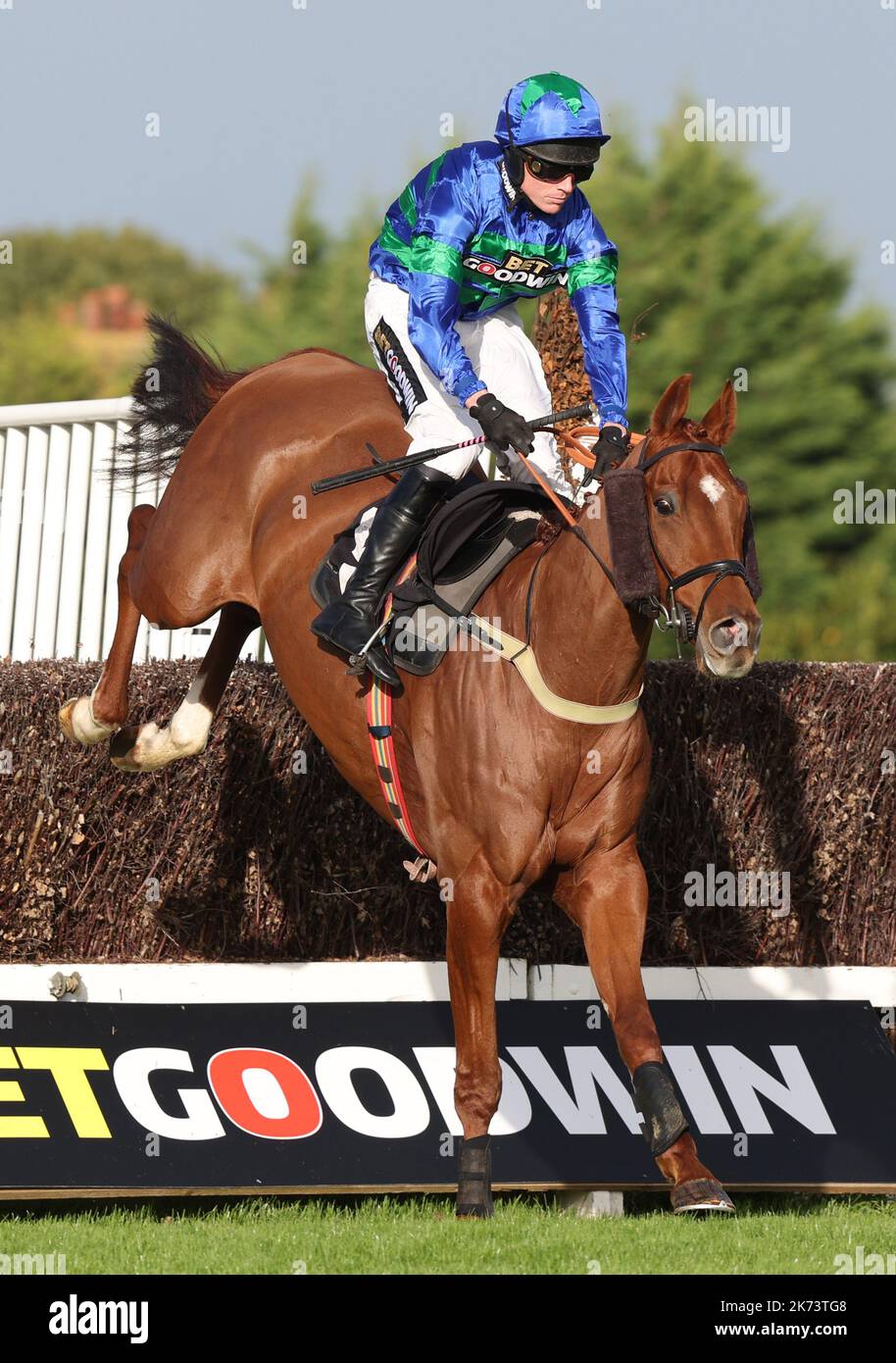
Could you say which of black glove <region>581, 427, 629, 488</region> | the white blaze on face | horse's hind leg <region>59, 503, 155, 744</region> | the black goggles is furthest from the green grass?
the black goggles

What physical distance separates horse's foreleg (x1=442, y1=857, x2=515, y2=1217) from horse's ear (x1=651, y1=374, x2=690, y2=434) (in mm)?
1224

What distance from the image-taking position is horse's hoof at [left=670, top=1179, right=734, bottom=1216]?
418 centimetres

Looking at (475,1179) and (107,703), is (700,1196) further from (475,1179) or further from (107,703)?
(107,703)

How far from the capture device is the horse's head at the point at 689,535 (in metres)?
4.13

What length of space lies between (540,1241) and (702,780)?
2.38 metres

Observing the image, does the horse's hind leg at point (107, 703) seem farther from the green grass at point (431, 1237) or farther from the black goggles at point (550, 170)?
the black goggles at point (550, 170)

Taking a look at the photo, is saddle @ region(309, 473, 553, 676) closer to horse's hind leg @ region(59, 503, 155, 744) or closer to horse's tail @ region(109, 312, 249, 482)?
horse's hind leg @ region(59, 503, 155, 744)

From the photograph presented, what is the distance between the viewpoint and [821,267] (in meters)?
28.7

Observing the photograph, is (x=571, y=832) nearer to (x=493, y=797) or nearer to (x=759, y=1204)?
(x=493, y=797)

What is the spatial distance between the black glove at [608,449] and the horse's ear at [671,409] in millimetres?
281

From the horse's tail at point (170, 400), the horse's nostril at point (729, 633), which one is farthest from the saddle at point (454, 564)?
the horse's tail at point (170, 400)

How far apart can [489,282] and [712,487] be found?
1.44 metres

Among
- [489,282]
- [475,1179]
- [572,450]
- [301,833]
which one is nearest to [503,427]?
[572,450]

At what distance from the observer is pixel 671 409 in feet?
14.4
